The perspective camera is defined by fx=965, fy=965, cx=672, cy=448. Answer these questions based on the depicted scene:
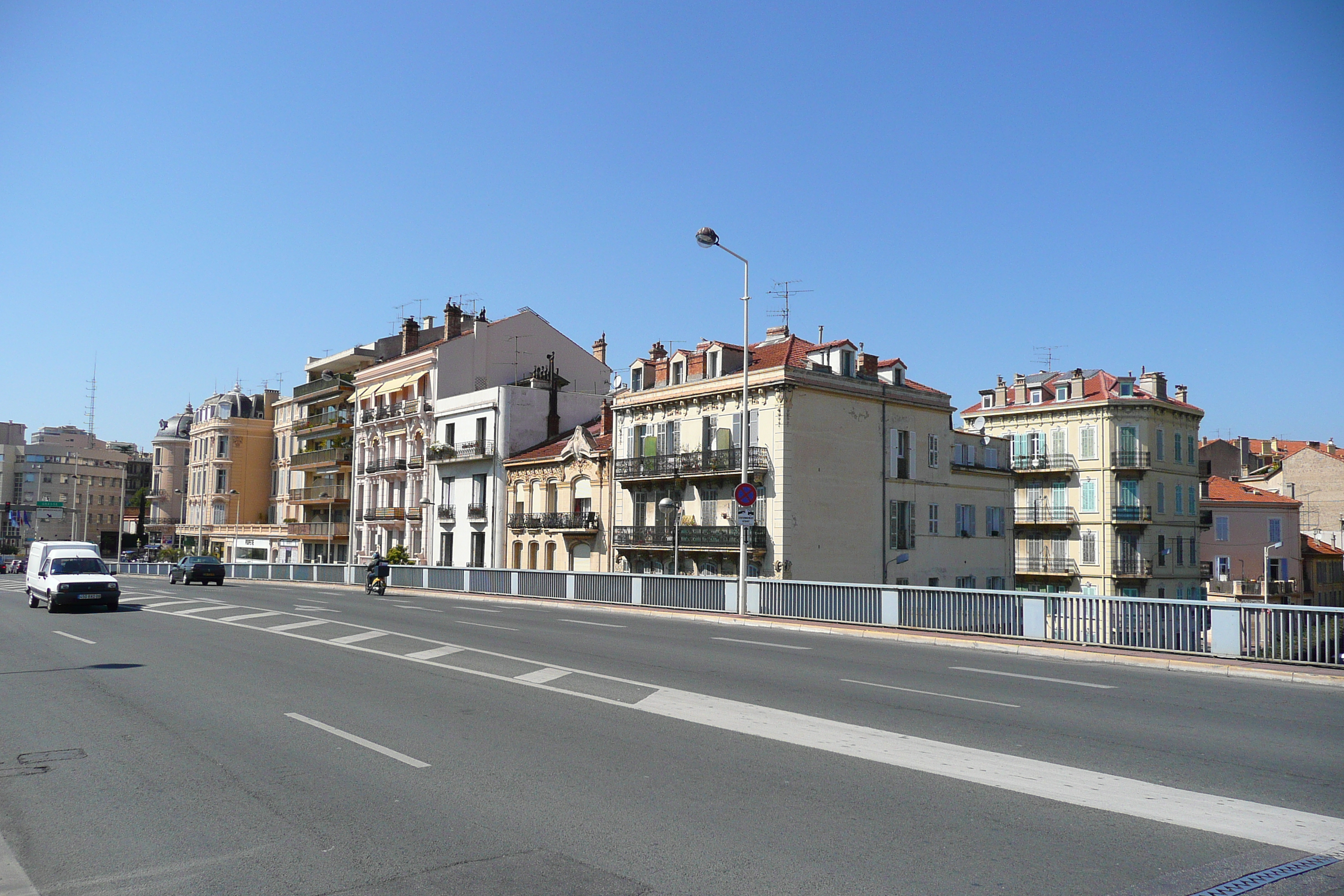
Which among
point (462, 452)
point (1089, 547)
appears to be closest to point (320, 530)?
point (462, 452)

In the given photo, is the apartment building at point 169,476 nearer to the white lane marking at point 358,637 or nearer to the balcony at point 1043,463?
the balcony at point 1043,463

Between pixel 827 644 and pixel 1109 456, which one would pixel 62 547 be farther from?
pixel 1109 456

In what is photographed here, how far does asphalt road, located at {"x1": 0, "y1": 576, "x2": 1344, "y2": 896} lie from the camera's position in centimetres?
598

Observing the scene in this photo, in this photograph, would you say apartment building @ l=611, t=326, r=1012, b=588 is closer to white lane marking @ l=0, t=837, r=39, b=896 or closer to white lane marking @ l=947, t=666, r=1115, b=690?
white lane marking @ l=947, t=666, r=1115, b=690

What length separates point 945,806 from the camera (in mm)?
7301

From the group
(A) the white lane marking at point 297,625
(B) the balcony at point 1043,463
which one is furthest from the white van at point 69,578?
(B) the balcony at point 1043,463

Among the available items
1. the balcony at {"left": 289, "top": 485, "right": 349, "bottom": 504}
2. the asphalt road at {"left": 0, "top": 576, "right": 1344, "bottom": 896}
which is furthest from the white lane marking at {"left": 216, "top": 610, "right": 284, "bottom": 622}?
the balcony at {"left": 289, "top": 485, "right": 349, "bottom": 504}

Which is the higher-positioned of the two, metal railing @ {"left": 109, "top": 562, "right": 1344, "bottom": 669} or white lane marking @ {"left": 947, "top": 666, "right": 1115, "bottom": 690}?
metal railing @ {"left": 109, "top": 562, "right": 1344, "bottom": 669}

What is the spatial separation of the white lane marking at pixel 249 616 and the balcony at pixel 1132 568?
49880mm

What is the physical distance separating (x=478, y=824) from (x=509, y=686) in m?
6.29

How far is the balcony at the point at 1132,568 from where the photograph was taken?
193ft

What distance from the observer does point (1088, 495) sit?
60938 mm

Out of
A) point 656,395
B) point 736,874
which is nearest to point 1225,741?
point 736,874

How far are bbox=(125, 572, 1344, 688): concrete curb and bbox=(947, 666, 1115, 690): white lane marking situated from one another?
9.35 ft
